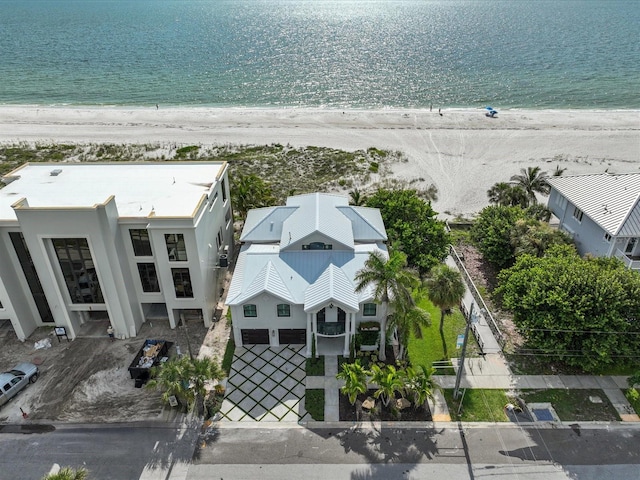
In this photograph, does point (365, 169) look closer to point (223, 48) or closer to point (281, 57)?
point (281, 57)

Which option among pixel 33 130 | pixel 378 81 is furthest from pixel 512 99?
pixel 33 130

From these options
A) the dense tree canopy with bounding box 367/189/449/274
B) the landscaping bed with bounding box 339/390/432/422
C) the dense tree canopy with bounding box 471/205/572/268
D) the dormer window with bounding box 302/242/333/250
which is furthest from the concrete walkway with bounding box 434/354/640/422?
the dormer window with bounding box 302/242/333/250

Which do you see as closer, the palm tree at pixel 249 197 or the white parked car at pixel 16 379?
the white parked car at pixel 16 379

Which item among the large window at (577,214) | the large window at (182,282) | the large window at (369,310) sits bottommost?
the large window at (369,310)

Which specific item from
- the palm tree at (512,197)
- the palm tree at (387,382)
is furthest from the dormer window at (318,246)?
the palm tree at (512,197)

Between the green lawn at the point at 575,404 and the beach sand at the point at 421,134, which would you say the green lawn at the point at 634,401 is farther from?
the beach sand at the point at 421,134

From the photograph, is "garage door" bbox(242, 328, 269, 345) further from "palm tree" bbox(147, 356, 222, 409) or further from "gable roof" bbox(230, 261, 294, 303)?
"palm tree" bbox(147, 356, 222, 409)

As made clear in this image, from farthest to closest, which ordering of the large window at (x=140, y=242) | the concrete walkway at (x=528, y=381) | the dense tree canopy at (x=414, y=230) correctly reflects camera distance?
1. the dense tree canopy at (x=414, y=230)
2. the large window at (x=140, y=242)
3. the concrete walkway at (x=528, y=381)
